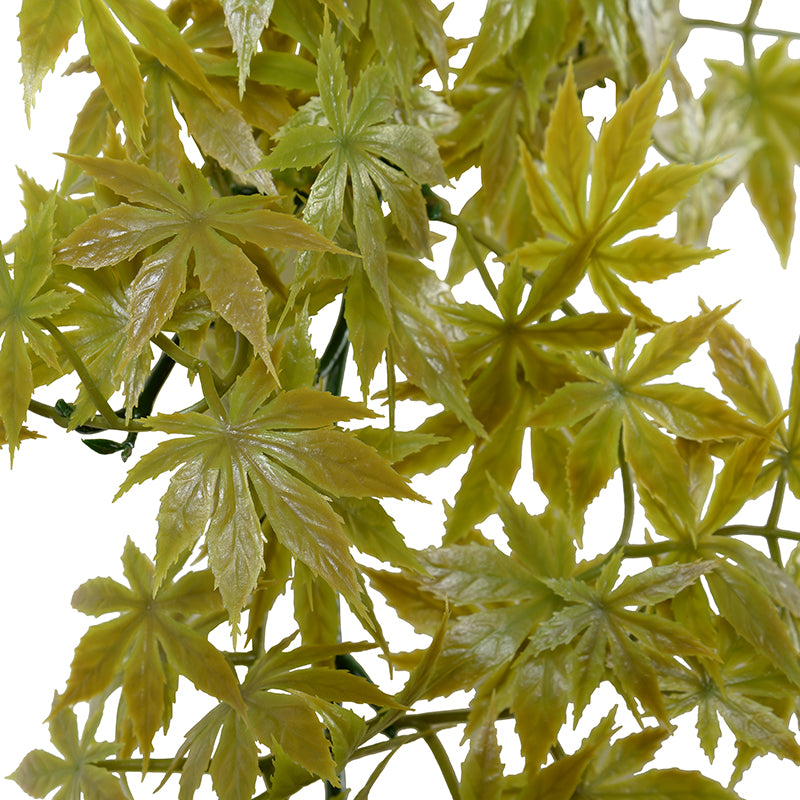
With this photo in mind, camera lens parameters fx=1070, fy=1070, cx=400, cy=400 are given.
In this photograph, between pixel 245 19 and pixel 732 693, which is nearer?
pixel 245 19

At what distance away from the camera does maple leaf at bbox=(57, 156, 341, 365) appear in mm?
360

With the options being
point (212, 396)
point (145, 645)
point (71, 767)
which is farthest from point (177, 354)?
point (71, 767)

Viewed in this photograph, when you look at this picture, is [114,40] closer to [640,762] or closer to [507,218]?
[507,218]

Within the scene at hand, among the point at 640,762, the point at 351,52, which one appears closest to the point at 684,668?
the point at 640,762

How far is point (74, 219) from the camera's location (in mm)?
443

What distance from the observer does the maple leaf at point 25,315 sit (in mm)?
395

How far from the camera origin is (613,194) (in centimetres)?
45

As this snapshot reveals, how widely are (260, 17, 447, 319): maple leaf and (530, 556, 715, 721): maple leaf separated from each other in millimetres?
143

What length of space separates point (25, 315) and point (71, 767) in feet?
0.86

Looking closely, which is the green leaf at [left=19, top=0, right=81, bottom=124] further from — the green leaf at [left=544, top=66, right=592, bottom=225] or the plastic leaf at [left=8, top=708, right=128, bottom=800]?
the plastic leaf at [left=8, top=708, right=128, bottom=800]

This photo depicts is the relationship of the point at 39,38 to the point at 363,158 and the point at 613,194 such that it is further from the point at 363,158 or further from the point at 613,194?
the point at 613,194

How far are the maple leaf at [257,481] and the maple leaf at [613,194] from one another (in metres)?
0.14

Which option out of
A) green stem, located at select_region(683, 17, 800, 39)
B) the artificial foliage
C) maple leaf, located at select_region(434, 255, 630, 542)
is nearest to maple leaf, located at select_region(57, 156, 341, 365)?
the artificial foliage

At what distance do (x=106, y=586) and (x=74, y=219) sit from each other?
0.17 meters
